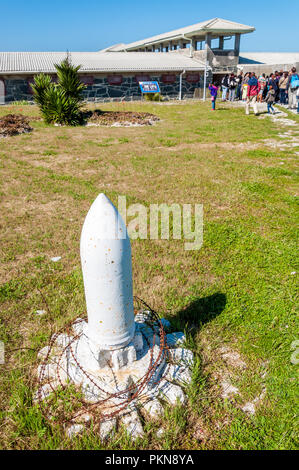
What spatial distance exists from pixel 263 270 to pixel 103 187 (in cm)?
450

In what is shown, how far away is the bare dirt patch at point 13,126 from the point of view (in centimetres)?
1332

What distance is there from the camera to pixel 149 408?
8.29 ft

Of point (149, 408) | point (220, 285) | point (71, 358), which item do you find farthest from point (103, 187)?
point (149, 408)

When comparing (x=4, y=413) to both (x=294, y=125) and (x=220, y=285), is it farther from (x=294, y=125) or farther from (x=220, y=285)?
(x=294, y=125)

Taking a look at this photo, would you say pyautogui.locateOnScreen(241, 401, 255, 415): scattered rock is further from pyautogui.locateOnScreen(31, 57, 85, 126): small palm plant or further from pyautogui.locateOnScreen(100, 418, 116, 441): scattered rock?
pyautogui.locateOnScreen(31, 57, 85, 126): small palm plant

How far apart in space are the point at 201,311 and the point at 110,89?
24099 millimetres

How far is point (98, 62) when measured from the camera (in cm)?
2458

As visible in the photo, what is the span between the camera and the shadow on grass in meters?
3.53

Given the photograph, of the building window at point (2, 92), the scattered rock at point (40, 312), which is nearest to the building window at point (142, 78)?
the building window at point (2, 92)

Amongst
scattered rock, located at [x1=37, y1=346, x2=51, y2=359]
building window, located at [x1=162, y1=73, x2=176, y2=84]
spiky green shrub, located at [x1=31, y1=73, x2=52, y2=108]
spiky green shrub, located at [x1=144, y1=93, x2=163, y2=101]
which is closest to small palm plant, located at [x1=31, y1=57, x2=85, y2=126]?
spiky green shrub, located at [x1=31, y1=73, x2=52, y2=108]

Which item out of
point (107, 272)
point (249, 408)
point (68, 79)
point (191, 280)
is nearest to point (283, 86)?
point (68, 79)

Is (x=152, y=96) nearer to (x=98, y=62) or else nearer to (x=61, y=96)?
(x=98, y=62)

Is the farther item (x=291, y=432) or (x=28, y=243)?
(x=28, y=243)
